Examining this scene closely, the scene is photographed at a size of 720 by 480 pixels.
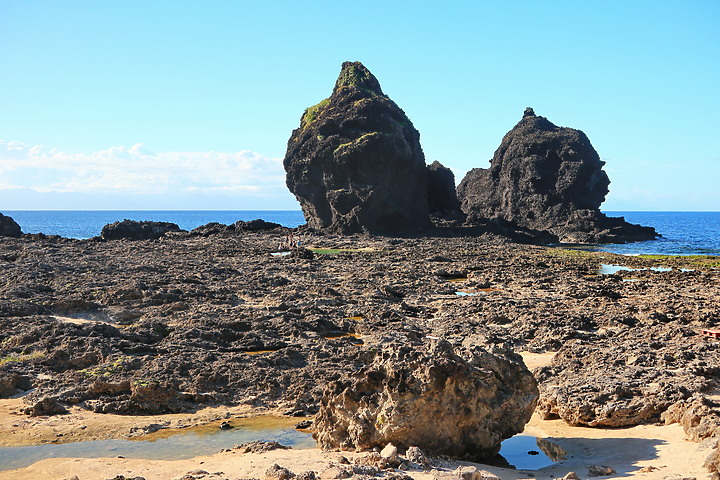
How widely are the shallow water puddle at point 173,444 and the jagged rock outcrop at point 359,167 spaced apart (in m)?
50.9

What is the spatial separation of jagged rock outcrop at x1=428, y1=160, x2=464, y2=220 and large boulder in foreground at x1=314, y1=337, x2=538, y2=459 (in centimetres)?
6368

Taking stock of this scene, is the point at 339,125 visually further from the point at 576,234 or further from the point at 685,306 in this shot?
the point at 685,306

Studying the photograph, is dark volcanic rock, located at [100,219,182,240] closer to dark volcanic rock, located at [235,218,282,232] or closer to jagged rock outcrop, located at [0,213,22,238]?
jagged rock outcrop, located at [0,213,22,238]

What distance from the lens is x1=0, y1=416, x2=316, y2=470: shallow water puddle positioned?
998 cm

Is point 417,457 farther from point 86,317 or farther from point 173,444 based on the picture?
point 86,317

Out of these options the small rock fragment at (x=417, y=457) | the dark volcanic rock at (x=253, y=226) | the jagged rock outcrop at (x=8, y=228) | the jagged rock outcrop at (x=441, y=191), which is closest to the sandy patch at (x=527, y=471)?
the small rock fragment at (x=417, y=457)

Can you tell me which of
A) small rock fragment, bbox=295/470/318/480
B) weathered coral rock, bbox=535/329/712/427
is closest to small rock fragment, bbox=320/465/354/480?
small rock fragment, bbox=295/470/318/480

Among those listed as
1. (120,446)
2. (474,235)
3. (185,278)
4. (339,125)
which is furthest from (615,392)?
(339,125)

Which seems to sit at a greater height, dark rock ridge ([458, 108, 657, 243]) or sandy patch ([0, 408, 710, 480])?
dark rock ridge ([458, 108, 657, 243])

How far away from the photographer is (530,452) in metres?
9.93

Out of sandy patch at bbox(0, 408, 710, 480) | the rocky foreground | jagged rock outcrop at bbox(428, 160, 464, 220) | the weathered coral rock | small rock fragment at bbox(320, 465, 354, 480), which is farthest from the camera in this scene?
jagged rock outcrop at bbox(428, 160, 464, 220)

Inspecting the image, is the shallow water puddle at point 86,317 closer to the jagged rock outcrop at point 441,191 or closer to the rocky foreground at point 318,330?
the rocky foreground at point 318,330

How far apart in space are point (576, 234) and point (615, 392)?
200 ft

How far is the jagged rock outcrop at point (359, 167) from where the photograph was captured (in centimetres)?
6269
